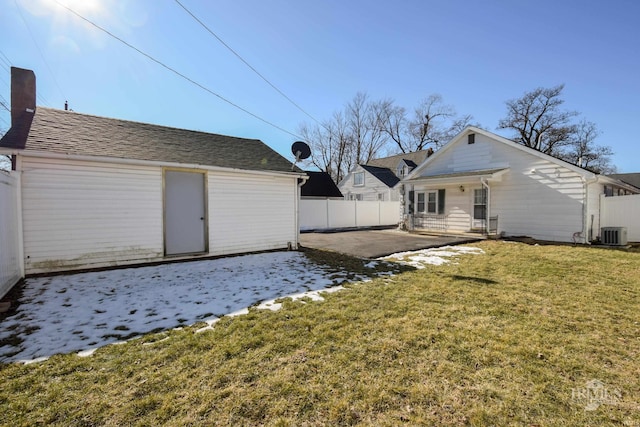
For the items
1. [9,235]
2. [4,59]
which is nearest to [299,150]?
[9,235]

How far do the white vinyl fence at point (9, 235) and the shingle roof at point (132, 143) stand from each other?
3.39ft

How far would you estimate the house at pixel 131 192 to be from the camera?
5.88 metres

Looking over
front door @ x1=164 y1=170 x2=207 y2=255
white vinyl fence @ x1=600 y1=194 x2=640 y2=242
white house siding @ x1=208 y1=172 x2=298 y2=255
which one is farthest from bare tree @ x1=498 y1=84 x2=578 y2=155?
front door @ x1=164 y1=170 x2=207 y2=255

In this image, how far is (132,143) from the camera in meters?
7.41

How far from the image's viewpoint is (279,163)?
9.73 meters

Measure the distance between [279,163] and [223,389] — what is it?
8113 mm

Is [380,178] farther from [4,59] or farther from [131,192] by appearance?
[4,59]

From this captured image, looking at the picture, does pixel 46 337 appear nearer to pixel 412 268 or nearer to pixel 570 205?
pixel 412 268

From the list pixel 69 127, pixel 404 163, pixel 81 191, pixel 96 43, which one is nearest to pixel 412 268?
pixel 81 191

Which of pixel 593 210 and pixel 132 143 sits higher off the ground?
pixel 132 143

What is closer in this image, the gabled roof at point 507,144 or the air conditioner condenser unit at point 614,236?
the air conditioner condenser unit at point 614,236

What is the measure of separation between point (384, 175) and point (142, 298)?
82.8 feet

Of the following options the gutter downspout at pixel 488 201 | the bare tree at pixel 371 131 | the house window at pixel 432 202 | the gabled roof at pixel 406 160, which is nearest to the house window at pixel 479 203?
the gutter downspout at pixel 488 201

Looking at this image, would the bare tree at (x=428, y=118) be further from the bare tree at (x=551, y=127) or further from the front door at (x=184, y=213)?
the front door at (x=184, y=213)
